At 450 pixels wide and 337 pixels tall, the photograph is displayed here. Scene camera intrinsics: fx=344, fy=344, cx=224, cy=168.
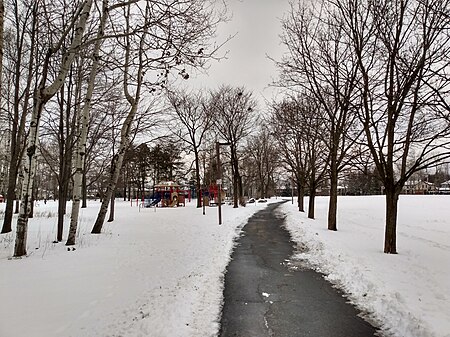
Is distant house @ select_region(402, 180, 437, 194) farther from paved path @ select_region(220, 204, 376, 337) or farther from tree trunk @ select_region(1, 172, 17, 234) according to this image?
paved path @ select_region(220, 204, 376, 337)

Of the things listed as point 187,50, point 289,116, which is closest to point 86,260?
point 187,50

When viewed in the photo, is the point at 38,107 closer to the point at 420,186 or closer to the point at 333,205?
the point at 333,205

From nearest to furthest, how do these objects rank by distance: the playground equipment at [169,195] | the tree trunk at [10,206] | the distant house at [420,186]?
1. the tree trunk at [10,206]
2. the playground equipment at [169,195]
3. the distant house at [420,186]

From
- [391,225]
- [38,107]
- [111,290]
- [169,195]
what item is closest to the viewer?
[111,290]

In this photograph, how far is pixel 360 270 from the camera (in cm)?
723

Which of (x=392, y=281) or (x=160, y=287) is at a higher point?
(x=392, y=281)

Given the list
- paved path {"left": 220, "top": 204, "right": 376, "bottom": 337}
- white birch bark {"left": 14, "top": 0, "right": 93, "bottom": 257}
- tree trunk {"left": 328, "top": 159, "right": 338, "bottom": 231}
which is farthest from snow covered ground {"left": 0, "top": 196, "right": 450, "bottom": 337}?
tree trunk {"left": 328, "top": 159, "right": 338, "bottom": 231}

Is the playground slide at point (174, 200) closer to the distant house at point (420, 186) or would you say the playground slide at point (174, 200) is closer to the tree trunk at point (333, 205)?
the tree trunk at point (333, 205)

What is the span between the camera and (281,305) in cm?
538

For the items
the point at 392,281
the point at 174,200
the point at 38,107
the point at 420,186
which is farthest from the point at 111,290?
the point at 420,186

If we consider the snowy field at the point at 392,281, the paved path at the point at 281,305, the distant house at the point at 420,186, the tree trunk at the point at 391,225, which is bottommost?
the paved path at the point at 281,305

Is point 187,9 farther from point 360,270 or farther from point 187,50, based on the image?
point 360,270

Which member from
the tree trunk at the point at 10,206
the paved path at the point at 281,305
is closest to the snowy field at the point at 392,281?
the paved path at the point at 281,305

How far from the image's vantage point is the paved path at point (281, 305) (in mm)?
4412
